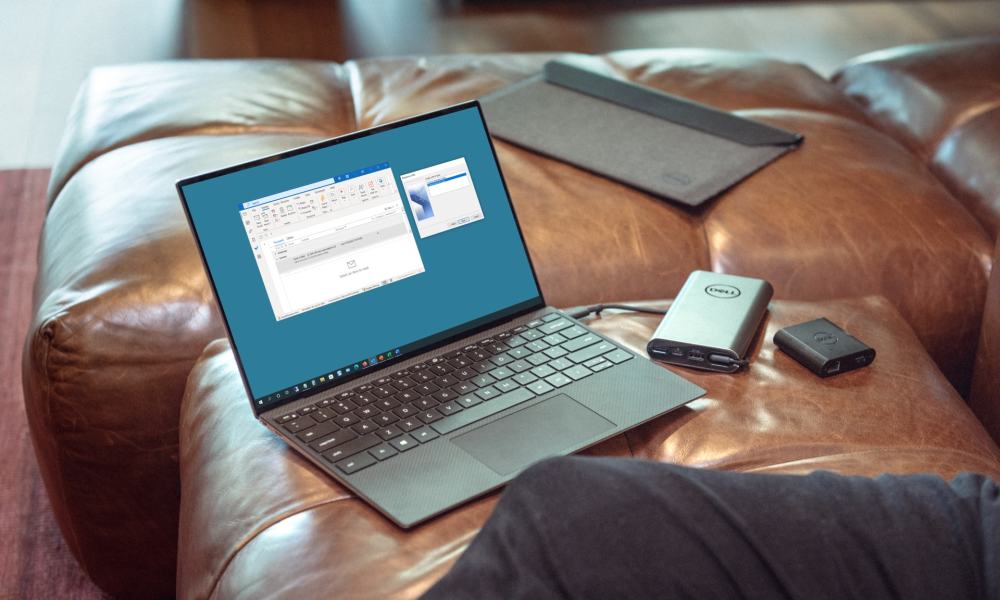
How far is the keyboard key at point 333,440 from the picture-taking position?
1.09 meters

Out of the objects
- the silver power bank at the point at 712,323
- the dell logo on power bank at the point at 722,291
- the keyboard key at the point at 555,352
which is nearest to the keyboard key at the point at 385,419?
the keyboard key at the point at 555,352

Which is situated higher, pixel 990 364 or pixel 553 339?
pixel 553 339

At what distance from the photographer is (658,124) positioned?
1.88 m

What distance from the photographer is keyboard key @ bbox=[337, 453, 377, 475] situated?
1.06 metres

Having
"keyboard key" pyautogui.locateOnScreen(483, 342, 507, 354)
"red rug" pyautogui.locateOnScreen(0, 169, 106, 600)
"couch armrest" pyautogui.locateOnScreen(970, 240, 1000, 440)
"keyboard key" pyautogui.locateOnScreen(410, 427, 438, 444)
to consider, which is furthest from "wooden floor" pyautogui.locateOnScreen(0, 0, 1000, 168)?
"keyboard key" pyautogui.locateOnScreen(410, 427, 438, 444)

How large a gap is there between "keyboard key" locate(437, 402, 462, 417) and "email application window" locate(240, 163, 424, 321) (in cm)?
16

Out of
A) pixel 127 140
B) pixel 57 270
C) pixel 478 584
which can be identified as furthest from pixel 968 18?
pixel 478 584

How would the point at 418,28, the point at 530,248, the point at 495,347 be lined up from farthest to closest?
the point at 418,28
the point at 530,248
the point at 495,347

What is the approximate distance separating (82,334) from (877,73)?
1.53 metres

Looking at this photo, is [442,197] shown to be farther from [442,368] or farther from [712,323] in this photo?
[712,323]

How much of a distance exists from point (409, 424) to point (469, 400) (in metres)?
0.08

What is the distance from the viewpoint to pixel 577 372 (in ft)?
3.99

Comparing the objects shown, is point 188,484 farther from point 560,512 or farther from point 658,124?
point 658,124

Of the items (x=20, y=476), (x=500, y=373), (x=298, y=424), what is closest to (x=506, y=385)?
(x=500, y=373)
